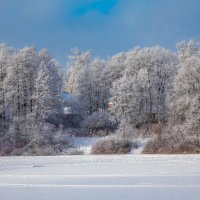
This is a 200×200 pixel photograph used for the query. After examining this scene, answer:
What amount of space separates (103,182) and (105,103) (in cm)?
4343

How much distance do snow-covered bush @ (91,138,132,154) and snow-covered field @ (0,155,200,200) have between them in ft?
31.5

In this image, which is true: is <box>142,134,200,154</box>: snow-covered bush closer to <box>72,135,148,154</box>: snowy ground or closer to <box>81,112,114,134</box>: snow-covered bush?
<box>72,135,148,154</box>: snowy ground

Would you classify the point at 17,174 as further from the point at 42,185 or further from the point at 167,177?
the point at 167,177

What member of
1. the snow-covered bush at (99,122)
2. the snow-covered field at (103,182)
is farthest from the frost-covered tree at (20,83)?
the snow-covered field at (103,182)

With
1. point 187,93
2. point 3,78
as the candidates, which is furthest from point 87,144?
point 3,78

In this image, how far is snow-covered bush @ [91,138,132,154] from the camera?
101ft

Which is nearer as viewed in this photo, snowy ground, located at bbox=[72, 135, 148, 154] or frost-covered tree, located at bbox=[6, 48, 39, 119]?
snowy ground, located at bbox=[72, 135, 148, 154]

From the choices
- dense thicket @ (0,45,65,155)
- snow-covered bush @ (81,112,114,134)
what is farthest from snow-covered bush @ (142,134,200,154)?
snow-covered bush @ (81,112,114,134)

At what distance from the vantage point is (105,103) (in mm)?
58781

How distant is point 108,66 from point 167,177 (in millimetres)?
46105

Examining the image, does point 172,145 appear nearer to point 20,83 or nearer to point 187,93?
point 187,93

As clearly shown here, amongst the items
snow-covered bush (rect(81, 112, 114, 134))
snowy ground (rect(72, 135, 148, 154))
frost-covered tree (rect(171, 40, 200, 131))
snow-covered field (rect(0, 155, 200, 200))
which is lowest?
snow-covered field (rect(0, 155, 200, 200))

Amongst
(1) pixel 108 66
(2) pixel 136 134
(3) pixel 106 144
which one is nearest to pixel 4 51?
(1) pixel 108 66

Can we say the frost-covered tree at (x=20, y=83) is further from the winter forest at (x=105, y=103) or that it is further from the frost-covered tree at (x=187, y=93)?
the frost-covered tree at (x=187, y=93)
